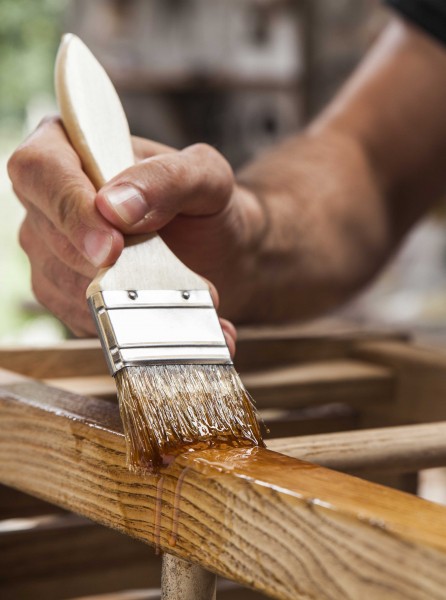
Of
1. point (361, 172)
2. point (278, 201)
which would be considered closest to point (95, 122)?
point (278, 201)

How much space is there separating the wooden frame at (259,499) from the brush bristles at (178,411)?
2cm

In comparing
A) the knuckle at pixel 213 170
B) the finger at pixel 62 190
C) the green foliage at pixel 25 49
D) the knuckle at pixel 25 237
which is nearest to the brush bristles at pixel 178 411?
the finger at pixel 62 190

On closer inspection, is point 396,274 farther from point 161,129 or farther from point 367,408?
point 367,408

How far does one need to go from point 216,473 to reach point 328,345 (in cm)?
70

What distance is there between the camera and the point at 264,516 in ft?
1.55

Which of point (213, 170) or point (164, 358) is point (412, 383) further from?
point (164, 358)

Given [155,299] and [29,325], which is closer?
[155,299]

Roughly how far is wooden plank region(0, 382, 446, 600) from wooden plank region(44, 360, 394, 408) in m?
0.35

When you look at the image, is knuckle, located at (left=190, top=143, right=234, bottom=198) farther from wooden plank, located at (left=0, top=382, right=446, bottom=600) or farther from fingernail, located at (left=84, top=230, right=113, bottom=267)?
wooden plank, located at (left=0, top=382, right=446, bottom=600)

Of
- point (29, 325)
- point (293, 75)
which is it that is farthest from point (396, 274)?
point (29, 325)

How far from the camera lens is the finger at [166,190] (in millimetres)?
672

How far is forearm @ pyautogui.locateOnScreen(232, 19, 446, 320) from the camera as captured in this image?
1.34 m

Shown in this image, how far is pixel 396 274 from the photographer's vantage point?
2.88 meters

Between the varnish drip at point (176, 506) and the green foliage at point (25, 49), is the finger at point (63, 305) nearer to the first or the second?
the varnish drip at point (176, 506)
